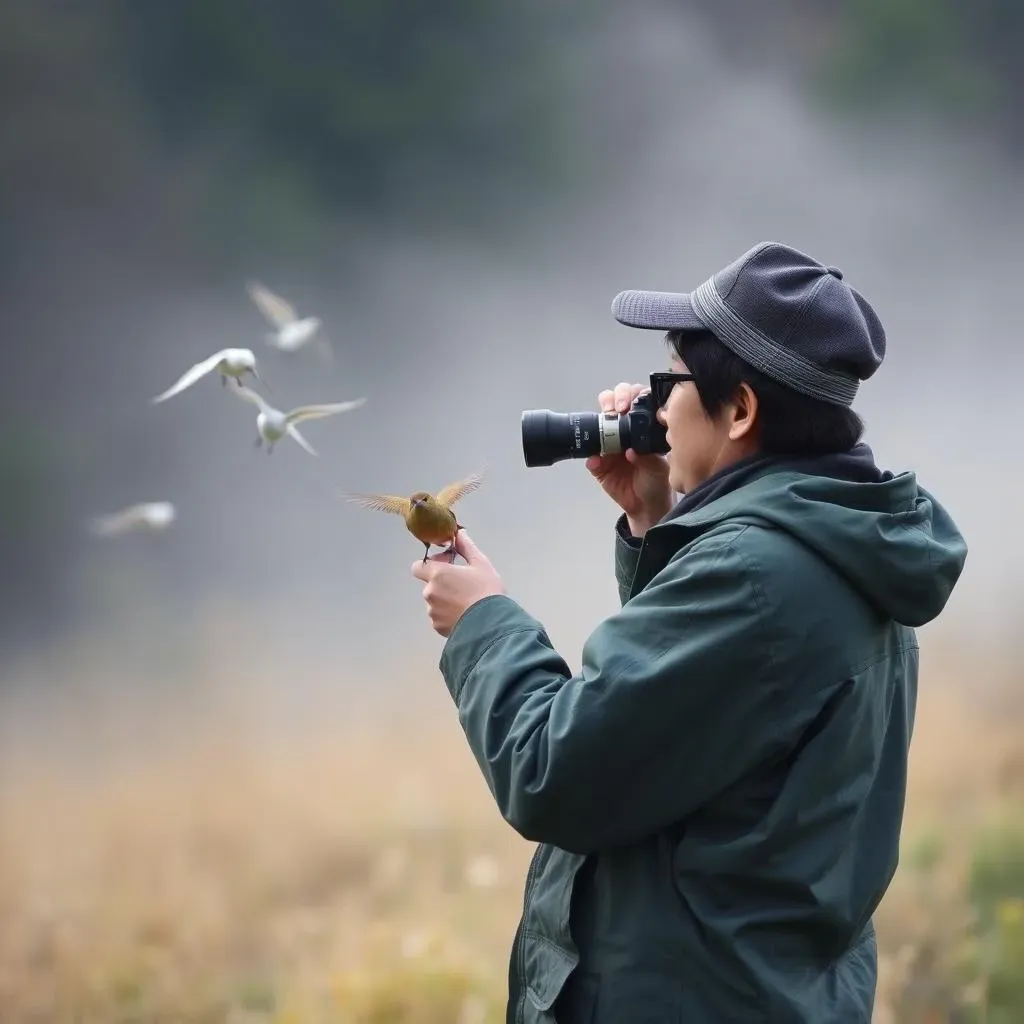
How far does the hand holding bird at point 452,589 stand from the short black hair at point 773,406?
27 cm

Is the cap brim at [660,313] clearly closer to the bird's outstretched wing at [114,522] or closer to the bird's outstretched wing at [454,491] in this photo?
the bird's outstretched wing at [454,491]

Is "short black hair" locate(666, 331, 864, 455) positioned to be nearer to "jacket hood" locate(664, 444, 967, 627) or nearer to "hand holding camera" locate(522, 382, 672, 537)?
"jacket hood" locate(664, 444, 967, 627)

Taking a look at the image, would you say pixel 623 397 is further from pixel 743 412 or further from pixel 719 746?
pixel 719 746

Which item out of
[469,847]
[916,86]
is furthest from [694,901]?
[916,86]

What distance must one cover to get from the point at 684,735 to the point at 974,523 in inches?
65.8

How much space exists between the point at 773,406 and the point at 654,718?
1.01 ft

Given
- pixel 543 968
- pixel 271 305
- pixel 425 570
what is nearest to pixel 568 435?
pixel 425 570

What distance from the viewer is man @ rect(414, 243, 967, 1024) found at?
985 millimetres

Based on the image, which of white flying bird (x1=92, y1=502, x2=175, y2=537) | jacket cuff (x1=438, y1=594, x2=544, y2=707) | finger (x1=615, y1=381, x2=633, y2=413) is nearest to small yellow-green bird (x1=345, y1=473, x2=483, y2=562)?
jacket cuff (x1=438, y1=594, x2=544, y2=707)

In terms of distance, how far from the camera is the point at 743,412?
3.61 ft

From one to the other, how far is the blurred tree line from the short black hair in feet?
3.43

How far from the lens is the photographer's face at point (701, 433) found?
3.60 feet

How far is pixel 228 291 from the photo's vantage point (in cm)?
190

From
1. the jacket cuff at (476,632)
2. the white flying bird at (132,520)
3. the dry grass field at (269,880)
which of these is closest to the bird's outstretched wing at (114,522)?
the white flying bird at (132,520)
